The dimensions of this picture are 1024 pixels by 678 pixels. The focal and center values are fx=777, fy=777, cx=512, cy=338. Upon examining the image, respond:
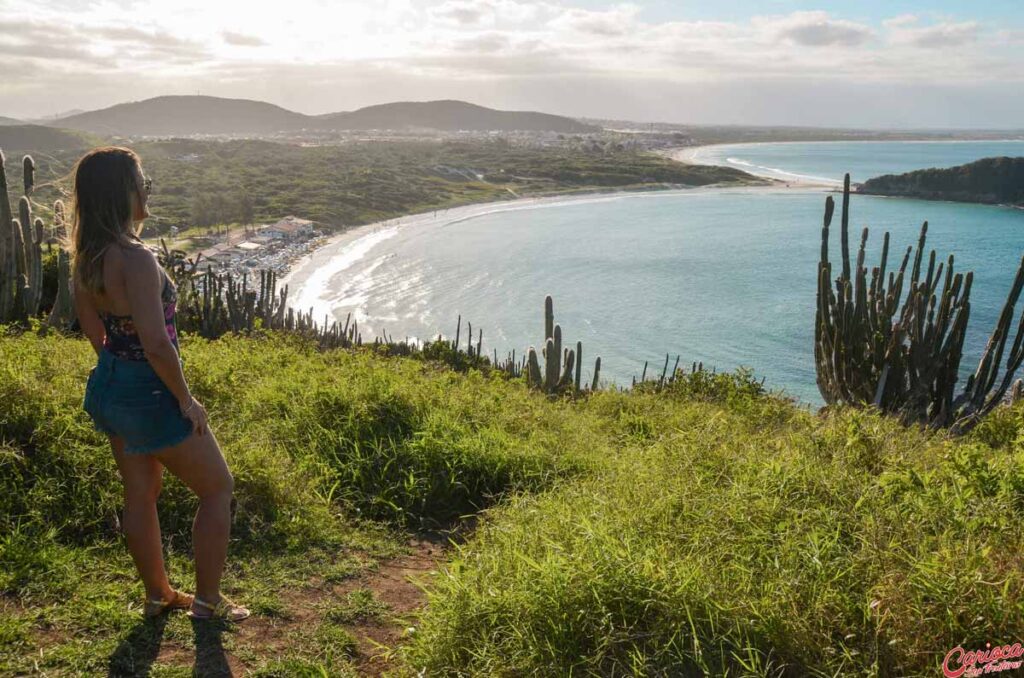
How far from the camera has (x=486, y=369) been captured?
49.0ft

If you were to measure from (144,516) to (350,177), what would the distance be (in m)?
82.1

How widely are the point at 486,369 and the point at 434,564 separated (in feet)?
34.6

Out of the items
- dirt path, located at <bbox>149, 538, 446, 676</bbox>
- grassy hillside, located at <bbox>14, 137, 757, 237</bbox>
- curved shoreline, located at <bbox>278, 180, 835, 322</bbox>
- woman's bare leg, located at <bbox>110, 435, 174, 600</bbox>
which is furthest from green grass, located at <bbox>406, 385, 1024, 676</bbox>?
grassy hillside, located at <bbox>14, 137, 757, 237</bbox>

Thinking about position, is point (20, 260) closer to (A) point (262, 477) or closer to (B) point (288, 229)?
(A) point (262, 477)

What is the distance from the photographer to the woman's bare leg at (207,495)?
313 centimetres

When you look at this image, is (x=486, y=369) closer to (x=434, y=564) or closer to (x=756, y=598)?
(x=434, y=564)

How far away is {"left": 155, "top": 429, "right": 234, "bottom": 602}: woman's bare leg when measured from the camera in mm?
3133

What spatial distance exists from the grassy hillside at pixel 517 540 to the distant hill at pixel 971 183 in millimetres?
75781

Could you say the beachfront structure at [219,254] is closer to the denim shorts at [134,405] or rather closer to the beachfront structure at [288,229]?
the beachfront structure at [288,229]

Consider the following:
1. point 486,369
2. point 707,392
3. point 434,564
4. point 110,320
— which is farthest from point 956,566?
point 486,369

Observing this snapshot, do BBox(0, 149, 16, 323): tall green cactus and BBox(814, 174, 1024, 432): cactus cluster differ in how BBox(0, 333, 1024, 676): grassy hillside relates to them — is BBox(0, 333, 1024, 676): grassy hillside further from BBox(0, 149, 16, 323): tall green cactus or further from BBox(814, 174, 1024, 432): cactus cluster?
BBox(814, 174, 1024, 432): cactus cluster

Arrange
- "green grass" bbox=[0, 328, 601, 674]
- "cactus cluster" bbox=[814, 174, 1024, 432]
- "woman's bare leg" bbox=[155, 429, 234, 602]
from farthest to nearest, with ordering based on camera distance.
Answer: "cactus cluster" bbox=[814, 174, 1024, 432], "green grass" bbox=[0, 328, 601, 674], "woman's bare leg" bbox=[155, 429, 234, 602]

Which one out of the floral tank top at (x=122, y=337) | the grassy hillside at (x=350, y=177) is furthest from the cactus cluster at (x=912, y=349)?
the grassy hillside at (x=350, y=177)
